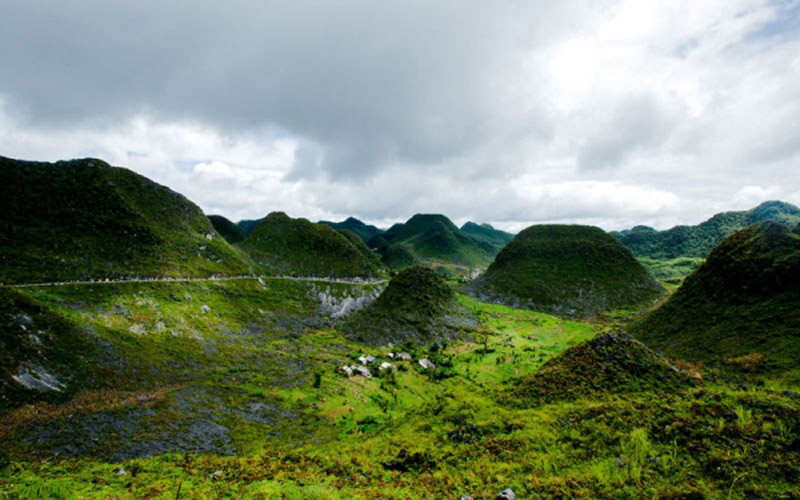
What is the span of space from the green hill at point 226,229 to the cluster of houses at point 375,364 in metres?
150

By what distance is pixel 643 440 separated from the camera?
11062 millimetres

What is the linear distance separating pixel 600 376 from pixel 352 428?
20.0 meters

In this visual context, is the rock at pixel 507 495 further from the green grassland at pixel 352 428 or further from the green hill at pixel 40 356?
the green hill at pixel 40 356

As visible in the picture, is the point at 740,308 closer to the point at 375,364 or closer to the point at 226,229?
the point at 375,364

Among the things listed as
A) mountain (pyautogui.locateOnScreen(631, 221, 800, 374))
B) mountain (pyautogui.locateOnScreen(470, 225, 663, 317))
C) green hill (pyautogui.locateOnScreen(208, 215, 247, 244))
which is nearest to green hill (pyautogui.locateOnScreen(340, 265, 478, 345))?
mountain (pyautogui.locateOnScreen(631, 221, 800, 374))

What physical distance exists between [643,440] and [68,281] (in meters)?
68.4

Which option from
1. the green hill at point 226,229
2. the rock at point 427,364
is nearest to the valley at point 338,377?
the rock at point 427,364

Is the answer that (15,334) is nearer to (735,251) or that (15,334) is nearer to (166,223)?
(166,223)

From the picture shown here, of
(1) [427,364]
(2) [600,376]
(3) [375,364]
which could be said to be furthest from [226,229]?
(2) [600,376]

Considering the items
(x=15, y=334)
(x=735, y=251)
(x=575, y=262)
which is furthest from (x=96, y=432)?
(x=575, y=262)

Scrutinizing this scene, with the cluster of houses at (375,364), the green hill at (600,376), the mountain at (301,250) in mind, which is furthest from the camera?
the mountain at (301,250)

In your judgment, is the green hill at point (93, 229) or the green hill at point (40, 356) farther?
the green hill at point (93, 229)

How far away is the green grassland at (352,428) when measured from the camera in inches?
387

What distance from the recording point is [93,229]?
58156 mm
